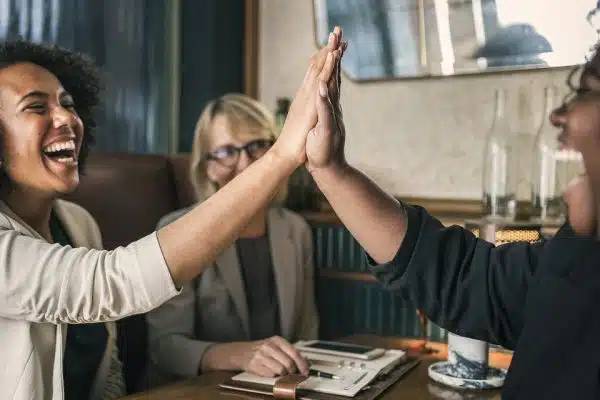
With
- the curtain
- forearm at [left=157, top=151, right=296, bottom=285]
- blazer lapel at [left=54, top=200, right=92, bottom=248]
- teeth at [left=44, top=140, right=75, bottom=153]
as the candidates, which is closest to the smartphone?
forearm at [left=157, top=151, right=296, bottom=285]

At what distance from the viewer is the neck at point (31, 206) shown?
1260 mm

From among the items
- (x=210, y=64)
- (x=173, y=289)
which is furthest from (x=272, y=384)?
(x=210, y=64)

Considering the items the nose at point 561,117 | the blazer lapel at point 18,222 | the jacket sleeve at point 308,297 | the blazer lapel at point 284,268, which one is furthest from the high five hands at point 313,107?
the jacket sleeve at point 308,297

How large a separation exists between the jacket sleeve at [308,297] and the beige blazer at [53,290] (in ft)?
3.13

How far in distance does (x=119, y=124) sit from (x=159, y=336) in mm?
804

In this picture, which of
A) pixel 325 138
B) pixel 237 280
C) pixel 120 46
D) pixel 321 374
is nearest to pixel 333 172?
pixel 325 138

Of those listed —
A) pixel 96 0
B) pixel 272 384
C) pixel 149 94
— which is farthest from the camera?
pixel 149 94

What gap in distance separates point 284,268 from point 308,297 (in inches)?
6.9

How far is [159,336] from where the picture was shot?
5.54 feet

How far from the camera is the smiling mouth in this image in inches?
49.3

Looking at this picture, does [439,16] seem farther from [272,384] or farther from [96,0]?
[272,384]

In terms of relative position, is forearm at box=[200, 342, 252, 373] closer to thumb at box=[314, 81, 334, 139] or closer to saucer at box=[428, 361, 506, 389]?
saucer at box=[428, 361, 506, 389]

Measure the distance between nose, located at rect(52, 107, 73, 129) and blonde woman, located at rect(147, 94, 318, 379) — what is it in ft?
1.70

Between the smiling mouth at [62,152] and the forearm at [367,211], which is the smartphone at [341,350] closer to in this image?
the forearm at [367,211]
